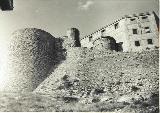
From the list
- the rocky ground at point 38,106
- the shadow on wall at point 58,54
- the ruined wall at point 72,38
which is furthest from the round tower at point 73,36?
the rocky ground at point 38,106

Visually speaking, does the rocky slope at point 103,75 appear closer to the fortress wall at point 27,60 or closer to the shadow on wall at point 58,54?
the shadow on wall at point 58,54

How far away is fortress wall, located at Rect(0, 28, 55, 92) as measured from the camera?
22203 mm

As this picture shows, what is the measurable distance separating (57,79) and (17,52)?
394cm

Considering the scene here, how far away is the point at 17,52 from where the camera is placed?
2342cm

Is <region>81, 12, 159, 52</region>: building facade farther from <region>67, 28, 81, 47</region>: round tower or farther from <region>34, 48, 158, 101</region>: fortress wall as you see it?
<region>34, 48, 158, 101</region>: fortress wall

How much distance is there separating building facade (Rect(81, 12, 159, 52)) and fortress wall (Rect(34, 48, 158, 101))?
312 inches

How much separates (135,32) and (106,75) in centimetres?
1229

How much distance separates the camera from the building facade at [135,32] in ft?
104

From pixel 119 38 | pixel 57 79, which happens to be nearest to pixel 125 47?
pixel 119 38

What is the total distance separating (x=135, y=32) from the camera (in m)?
32.9

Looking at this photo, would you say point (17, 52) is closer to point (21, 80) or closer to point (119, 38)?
point (21, 80)

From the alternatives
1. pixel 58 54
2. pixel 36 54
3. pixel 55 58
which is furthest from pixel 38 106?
pixel 58 54

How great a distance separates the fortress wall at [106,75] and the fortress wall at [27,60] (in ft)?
2.90

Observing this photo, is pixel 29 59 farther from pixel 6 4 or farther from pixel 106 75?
pixel 6 4
